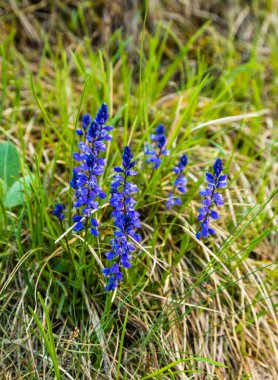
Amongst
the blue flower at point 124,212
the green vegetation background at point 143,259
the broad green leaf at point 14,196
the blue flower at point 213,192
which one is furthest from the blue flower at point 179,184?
the broad green leaf at point 14,196

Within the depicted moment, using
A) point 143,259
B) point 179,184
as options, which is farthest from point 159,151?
point 143,259

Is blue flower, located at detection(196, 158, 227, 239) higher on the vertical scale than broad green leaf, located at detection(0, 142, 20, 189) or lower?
lower

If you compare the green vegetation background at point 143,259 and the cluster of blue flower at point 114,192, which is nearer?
the cluster of blue flower at point 114,192

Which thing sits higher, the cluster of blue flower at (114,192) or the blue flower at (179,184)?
the blue flower at (179,184)

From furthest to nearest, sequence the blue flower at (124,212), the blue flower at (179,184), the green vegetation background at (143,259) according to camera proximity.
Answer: the blue flower at (179,184)
the green vegetation background at (143,259)
the blue flower at (124,212)

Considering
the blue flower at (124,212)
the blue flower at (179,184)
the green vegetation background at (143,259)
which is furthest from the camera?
the blue flower at (179,184)

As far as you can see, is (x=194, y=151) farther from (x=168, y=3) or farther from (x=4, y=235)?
(x=168, y=3)

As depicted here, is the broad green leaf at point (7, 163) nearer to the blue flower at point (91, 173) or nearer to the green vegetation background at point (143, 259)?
the green vegetation background at point (143, 259)

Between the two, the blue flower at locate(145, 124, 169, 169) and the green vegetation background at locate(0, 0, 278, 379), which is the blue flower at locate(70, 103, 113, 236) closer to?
the green vegetation background at locate(0, 0, 278, 379)

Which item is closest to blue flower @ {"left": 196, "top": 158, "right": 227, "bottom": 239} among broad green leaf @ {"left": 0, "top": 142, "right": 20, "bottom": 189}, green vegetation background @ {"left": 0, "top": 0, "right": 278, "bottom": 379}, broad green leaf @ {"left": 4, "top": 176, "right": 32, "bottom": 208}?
green vegetation background @ {"left": 0, "top": 0, "right": 278, "bottom": 379}

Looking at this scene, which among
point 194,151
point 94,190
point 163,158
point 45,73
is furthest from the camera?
point 45,73

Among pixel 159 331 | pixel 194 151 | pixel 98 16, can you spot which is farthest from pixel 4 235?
pixel 98 16
